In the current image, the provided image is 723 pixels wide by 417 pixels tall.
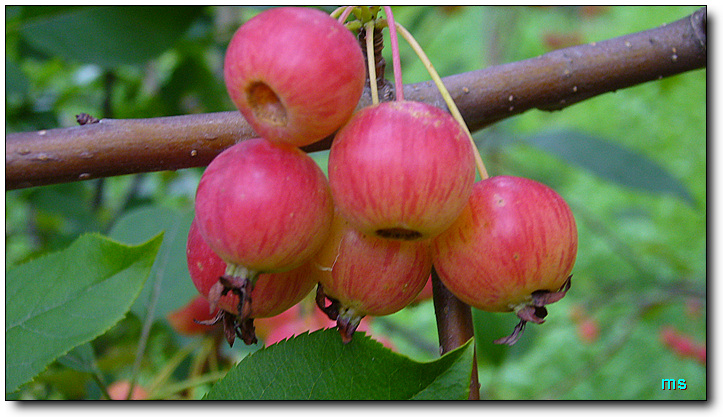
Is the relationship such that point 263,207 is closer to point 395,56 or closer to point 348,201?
point 348,201

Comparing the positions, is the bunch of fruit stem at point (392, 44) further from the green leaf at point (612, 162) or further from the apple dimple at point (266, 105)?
the green leaf at point (612, 162)

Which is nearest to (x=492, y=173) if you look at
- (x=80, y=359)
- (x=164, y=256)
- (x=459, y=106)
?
(x=164, y=256)

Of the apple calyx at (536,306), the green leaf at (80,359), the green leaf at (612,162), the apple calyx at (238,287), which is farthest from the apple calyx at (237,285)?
the green leaf at (612,162)

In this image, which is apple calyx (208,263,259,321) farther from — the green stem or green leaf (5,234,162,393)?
the green stem

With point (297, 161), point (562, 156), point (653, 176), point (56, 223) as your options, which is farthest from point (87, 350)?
point (653, 176)

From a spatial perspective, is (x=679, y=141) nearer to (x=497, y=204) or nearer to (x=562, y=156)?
(x=562, y=156)

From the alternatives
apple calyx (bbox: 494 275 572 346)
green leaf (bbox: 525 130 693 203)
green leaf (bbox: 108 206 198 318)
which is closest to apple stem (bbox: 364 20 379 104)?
apple calyx (bbox: 494 275 572 346)
